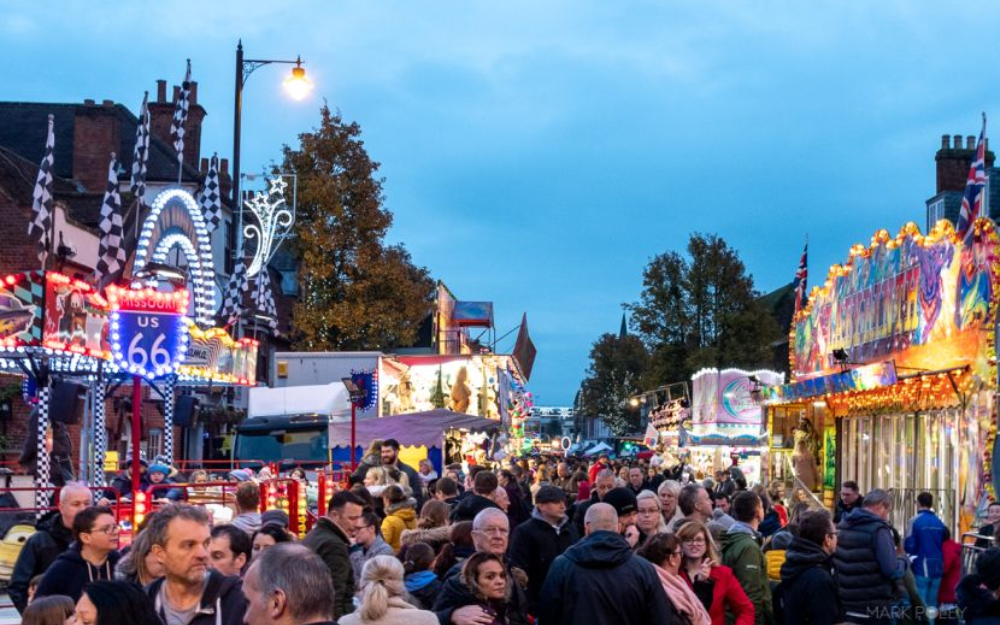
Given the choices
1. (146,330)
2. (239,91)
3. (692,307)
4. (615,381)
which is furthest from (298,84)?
(615,381)

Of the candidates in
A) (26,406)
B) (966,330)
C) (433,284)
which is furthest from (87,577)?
(433,284)

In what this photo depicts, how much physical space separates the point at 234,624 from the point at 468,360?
33876 mm

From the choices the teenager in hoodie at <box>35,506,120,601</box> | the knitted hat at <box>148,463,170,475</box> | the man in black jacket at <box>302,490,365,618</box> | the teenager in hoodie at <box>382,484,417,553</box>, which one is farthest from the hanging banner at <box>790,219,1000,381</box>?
the teenager in hoodie at <box>35,506,120,601</box>

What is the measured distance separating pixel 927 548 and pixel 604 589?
7.60 metres

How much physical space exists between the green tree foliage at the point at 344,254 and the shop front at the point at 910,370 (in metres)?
16.4

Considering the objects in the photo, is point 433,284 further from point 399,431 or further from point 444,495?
point 444,495

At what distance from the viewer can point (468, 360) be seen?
4019 cm

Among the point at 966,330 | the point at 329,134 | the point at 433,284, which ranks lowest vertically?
the point at 966,330

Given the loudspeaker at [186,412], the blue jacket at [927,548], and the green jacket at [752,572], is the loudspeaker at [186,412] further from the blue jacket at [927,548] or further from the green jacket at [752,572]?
the green jacket at [752,572]

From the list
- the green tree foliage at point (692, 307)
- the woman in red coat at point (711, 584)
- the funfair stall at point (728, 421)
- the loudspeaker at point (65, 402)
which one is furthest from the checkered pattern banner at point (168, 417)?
the green tree foliage at point (692, 307)

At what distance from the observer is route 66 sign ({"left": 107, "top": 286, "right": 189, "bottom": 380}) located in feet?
59.8

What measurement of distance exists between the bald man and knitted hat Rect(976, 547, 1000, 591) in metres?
2.29

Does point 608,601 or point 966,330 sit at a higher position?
point 966,330

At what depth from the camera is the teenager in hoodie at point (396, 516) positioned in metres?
12.3
